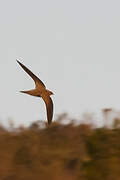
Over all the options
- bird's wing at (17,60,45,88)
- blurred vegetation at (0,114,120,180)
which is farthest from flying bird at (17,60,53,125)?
blurred vegetation at (0,114,120,180)

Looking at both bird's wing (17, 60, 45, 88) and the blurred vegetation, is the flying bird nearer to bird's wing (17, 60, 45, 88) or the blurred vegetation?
bird's wing (17, 60, 45, 88)

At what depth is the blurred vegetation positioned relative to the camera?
59.8ft

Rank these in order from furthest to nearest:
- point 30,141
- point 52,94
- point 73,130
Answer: point 73,130, point 30,141, point 52,94

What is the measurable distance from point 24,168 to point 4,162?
0.52 metres

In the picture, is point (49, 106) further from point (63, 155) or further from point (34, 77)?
point (63, 155)

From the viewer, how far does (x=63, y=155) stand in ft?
66.0

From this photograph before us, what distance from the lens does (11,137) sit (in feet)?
74.5

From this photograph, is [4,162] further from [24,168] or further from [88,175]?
[88,175]

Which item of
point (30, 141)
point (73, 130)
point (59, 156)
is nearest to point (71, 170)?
point (59, 156)

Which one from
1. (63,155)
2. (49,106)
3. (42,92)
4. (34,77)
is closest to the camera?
(34,77)

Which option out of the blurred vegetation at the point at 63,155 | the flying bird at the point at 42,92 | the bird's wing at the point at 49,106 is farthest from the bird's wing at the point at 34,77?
the blurred vegetation at the point at 63,155

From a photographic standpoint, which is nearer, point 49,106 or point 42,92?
point 42,92

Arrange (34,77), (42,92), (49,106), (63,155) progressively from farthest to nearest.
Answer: (63,155)
(49,106)
(42,92)
(34,77)

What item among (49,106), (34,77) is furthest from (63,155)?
(34,77)
